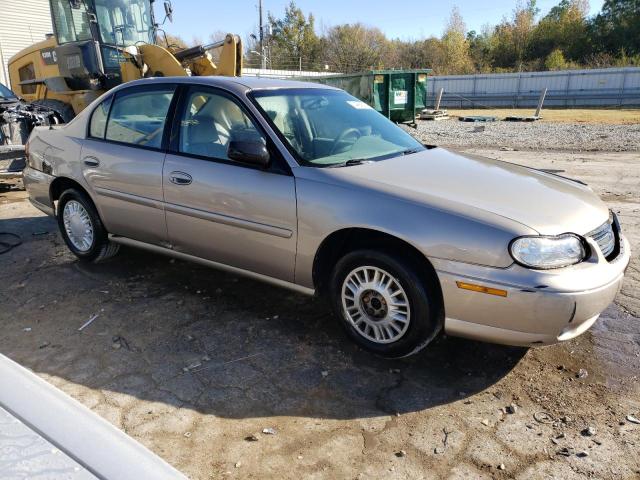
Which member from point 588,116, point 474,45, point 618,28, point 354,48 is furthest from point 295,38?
point 588,116

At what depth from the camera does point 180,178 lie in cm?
388

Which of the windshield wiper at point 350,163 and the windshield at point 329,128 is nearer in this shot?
the windshield wiper at point 350,163

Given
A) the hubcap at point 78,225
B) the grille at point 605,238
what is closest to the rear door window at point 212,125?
the hubcap at point 78,225

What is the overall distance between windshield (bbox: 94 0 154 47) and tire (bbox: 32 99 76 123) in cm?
156

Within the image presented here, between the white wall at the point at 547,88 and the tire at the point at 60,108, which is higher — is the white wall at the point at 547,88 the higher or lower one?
the lower one

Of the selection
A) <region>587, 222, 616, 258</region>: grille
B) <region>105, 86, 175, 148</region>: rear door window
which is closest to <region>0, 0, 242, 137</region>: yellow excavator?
<region>105, 86, 175, 148</region>: rear door window

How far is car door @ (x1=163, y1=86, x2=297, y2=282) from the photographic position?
3.47 metres

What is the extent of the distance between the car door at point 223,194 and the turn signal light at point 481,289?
3.71ft

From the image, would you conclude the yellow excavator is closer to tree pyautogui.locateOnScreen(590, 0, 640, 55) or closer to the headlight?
the headlight

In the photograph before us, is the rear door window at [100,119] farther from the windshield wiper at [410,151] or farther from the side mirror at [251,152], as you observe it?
the windshield wiper at [410,151]

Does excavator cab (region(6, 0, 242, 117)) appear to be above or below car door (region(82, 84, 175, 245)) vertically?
above

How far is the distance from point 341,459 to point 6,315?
9.72 ft

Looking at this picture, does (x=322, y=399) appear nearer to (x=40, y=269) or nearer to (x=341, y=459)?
(x=341, y=459)

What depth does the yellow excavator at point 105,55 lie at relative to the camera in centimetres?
958
